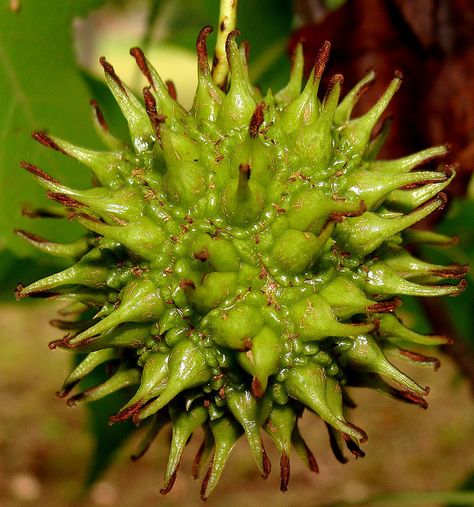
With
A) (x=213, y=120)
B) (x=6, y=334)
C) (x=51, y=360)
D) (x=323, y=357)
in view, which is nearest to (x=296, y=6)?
(x=213, y=120)

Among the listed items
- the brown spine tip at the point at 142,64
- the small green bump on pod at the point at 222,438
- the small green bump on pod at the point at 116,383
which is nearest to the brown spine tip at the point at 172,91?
the brown spine tip at the point at 142,64

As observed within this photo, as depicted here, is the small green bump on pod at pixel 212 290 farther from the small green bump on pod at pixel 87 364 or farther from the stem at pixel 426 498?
the stem at pixel 426 498

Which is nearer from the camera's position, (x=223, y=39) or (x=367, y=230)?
(x=367, y=230)

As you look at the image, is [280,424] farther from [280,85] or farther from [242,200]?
[280,85]

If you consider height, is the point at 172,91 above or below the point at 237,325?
above

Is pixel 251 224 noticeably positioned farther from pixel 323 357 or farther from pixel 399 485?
pixel 399 485

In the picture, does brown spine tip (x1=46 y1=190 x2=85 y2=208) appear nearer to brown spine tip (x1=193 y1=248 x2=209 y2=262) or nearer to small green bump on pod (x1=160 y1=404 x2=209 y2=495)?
brown spine tip (x1=193 y1=248 x2=209 y2=262)

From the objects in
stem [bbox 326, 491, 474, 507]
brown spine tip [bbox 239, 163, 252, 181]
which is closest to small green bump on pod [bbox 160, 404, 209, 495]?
brown spine tip [bbox 239, 163, 252, 181]

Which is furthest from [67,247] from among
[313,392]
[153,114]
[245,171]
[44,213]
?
[313,392]
